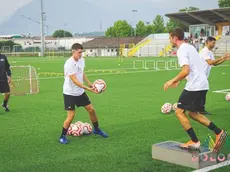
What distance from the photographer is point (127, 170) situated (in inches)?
255

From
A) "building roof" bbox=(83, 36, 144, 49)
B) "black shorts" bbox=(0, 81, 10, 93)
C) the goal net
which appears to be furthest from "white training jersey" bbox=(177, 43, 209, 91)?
"building roof" bbox=(83, 36, 144, 49)

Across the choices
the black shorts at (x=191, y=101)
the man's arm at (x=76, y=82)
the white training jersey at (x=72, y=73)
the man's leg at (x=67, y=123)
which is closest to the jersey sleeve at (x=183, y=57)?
the black shorts at (x=191, y=101)

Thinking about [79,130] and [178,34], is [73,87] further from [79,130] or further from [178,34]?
[178,34]

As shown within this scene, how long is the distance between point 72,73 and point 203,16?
2430 inches

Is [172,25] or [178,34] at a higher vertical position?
[172,25]

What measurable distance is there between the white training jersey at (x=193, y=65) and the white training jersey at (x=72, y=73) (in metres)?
2.36

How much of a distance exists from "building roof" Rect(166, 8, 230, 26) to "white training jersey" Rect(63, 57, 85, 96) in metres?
55.6

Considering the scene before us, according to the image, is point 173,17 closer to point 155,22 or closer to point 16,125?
point 155,22

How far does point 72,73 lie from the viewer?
8.24 m

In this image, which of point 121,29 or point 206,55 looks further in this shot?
point 121,29

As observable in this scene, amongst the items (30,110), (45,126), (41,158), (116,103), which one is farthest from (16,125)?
(116,103)

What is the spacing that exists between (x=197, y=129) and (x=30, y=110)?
581 centimetres

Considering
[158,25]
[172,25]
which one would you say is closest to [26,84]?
[172,25]

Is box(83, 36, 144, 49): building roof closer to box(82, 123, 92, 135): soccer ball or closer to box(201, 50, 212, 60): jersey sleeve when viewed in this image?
box(201, 50, 212, 60): jersey sleeve
